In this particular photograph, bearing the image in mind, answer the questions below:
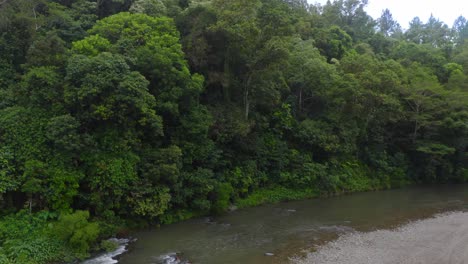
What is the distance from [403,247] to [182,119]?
13.3 meters

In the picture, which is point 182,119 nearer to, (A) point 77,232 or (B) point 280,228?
(B) point 280,228

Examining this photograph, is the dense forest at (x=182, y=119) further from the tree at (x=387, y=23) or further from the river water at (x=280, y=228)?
the tree at (x=387, y=23)

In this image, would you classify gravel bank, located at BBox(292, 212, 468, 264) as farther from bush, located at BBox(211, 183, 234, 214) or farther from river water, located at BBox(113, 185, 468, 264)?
bush, located at BBox(211, 183, 234, 214)

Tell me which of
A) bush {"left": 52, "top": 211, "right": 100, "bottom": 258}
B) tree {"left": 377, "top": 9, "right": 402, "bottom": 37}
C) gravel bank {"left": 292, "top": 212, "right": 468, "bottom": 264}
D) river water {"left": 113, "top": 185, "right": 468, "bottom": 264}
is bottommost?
gravel bank {"left": 292, "top": 212, "right": 468, "bottom": 264}

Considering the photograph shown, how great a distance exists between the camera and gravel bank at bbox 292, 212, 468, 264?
1600 centimetres

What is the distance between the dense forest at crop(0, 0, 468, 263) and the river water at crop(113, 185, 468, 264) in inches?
58.0

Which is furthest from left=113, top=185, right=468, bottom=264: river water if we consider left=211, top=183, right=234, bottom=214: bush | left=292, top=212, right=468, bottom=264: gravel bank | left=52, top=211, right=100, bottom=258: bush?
left=52, top=211, right=100, bottom=258: bush

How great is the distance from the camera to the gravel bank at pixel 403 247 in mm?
16000

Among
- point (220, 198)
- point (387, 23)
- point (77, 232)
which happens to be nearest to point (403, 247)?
point (220, 198)

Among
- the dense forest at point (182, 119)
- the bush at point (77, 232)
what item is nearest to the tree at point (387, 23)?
the dense forest at point (182, 119)

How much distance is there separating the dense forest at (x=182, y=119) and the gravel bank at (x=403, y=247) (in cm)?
790

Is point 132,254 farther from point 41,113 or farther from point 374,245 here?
point 374,245

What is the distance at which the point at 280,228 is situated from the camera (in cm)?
2083

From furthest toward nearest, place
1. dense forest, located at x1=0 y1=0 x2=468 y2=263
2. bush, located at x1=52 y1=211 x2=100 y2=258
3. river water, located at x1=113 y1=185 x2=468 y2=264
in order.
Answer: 1. dense forest, located at x1=0 y1=0 x2=468 y2=263
2. river water, located at x1=113 y1=185 x2=468 y2=264
3. bush, located at x1=52 y1=211 x2=100 y2=258
